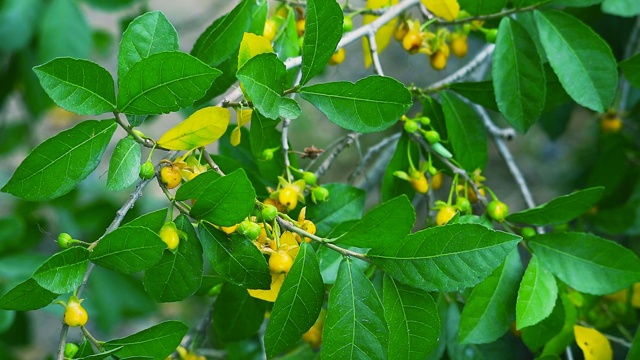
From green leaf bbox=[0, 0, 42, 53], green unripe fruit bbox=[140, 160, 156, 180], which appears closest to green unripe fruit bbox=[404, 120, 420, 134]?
green unripe fruit bbox=[140, 160, 156, 180]

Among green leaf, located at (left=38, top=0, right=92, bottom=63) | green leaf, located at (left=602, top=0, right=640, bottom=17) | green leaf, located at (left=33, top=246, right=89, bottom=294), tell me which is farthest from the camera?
green leaf, located at (left=38, top=0, right=92, bottom=63)

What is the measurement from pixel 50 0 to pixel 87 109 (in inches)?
41.3

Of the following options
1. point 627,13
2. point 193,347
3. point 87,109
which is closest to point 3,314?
point 193,347

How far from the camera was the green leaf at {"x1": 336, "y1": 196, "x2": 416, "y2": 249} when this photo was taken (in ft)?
2.22

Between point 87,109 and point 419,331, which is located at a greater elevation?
point 87,109

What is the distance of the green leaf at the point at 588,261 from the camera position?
82 cm

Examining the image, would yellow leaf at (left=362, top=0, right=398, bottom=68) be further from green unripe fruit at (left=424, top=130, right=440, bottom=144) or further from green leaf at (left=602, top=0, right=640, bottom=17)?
green leaf at (left=602, top=0, right=640, bottom=17)

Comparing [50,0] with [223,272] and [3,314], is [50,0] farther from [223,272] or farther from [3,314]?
[223,272]

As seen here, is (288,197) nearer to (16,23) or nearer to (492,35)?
(492,35)

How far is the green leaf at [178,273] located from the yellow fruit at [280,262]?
0.07 metres

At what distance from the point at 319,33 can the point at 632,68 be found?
1.52ft

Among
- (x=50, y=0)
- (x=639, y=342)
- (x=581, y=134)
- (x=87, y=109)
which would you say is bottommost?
(x=581, y=134)

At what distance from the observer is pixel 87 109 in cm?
62

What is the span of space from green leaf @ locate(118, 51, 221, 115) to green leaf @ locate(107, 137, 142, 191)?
0.03 metres
